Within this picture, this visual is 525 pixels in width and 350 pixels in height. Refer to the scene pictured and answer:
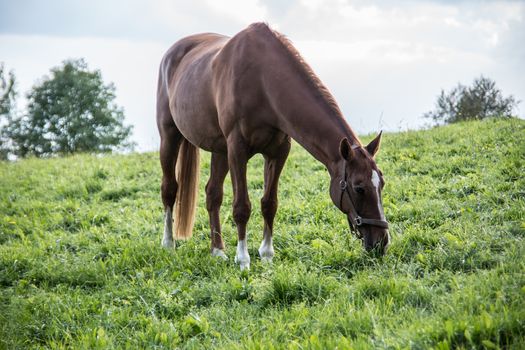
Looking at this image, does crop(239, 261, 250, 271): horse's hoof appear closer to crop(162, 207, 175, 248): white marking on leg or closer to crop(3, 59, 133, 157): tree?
crop(162, 207, 175, 248): white marking on leg

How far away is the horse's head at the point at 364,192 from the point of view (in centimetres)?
428

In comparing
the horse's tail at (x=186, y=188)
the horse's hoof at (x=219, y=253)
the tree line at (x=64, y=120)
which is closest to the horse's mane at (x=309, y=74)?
the horse's hoof at (x=219, y=253)

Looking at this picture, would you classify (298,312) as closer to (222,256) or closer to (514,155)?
(222,256)

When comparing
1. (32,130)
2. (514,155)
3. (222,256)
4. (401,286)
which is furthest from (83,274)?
(32,130)

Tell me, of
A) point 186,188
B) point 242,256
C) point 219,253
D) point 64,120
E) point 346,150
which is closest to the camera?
point 346,150

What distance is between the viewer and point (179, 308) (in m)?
4.18

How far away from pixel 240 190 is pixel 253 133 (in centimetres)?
58

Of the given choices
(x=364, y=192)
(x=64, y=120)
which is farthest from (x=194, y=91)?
(x=64, y=120)

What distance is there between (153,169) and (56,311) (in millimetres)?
5806

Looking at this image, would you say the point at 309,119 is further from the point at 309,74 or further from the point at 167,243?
the point at 167,243

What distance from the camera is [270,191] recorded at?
A: 550 cm

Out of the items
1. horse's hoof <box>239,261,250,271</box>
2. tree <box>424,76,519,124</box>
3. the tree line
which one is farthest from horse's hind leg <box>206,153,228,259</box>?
the tree line

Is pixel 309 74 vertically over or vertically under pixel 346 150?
over

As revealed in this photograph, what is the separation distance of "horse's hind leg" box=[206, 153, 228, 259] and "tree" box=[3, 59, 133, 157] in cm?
2832
